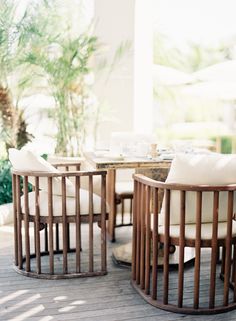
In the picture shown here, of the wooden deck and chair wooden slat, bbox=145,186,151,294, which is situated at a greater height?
chair wooden slat, bbox=145,186,151,294

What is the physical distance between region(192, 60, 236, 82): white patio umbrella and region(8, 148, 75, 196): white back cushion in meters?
3.43

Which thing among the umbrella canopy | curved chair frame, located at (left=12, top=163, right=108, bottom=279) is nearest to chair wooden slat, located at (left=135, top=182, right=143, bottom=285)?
curved chair frame, located at (left=12, top=163, right=108, bottom=279)

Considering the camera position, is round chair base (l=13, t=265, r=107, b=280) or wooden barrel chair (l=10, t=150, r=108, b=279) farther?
round chair base (l=13, t=265, r=107, b=280)

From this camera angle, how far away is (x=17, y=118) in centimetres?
509

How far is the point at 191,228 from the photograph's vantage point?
2676 mm

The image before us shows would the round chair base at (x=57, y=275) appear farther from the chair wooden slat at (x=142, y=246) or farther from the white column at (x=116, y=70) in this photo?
the white column at (x=116, y=70)

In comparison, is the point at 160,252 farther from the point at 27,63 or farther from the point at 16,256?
the point at 27,63

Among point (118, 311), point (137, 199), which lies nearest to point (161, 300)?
point (118, 311)

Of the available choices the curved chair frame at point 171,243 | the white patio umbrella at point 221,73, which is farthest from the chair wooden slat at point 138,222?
the white patio umbrella at point 221,73

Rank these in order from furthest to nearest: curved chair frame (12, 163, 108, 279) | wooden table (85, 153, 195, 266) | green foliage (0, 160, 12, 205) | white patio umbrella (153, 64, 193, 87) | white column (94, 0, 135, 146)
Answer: white patio umbrella (153, 64, 193, 87) → white column (94, 0, 135, 146) → green foliage (0, 160, 12, 205) → wooden table (85, 153, 195, 266) → curved chair frame (12, 163, 108, 279)

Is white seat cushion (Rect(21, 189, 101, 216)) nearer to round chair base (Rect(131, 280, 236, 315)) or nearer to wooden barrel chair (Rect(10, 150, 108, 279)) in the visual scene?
wooden barrel chair (Rect(10, 150, 108, 279))

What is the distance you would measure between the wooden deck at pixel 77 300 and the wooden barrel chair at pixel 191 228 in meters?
0.10

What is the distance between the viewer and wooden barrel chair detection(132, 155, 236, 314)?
2.56m

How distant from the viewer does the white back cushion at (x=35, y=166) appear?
3062 millimetres
